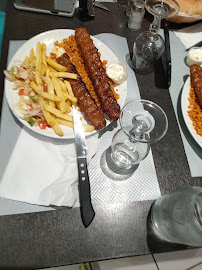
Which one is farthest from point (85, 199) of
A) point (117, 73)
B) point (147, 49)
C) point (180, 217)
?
point (147, 49)

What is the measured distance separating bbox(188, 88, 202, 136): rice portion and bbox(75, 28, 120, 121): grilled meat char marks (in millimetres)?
338

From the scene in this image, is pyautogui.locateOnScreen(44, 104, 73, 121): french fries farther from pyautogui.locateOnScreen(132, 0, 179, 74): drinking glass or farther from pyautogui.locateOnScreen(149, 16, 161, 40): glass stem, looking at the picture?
pyautogui.locateOnScreen(149, 16, 161, 40): glass stem

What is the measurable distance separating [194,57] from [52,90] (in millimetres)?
760

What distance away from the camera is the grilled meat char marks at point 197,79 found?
42.9 inches

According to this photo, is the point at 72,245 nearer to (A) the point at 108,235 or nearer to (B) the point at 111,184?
(A) the point at 108,235

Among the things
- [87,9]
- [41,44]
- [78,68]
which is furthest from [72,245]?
[87,9]

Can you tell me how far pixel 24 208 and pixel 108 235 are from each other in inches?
12.0

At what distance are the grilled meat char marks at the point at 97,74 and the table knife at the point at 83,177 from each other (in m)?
0.13

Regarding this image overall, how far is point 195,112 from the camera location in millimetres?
1068

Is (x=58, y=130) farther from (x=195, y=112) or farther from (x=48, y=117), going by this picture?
(x=195, y=112)

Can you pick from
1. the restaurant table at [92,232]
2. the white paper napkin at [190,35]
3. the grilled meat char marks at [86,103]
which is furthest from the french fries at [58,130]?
the white paper napkin at [190,35]

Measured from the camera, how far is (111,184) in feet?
3.05

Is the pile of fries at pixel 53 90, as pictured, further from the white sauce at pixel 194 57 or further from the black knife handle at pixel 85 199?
the white sauce at pixel 194 57

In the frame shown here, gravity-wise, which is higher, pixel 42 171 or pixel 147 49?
pixel 147 49
